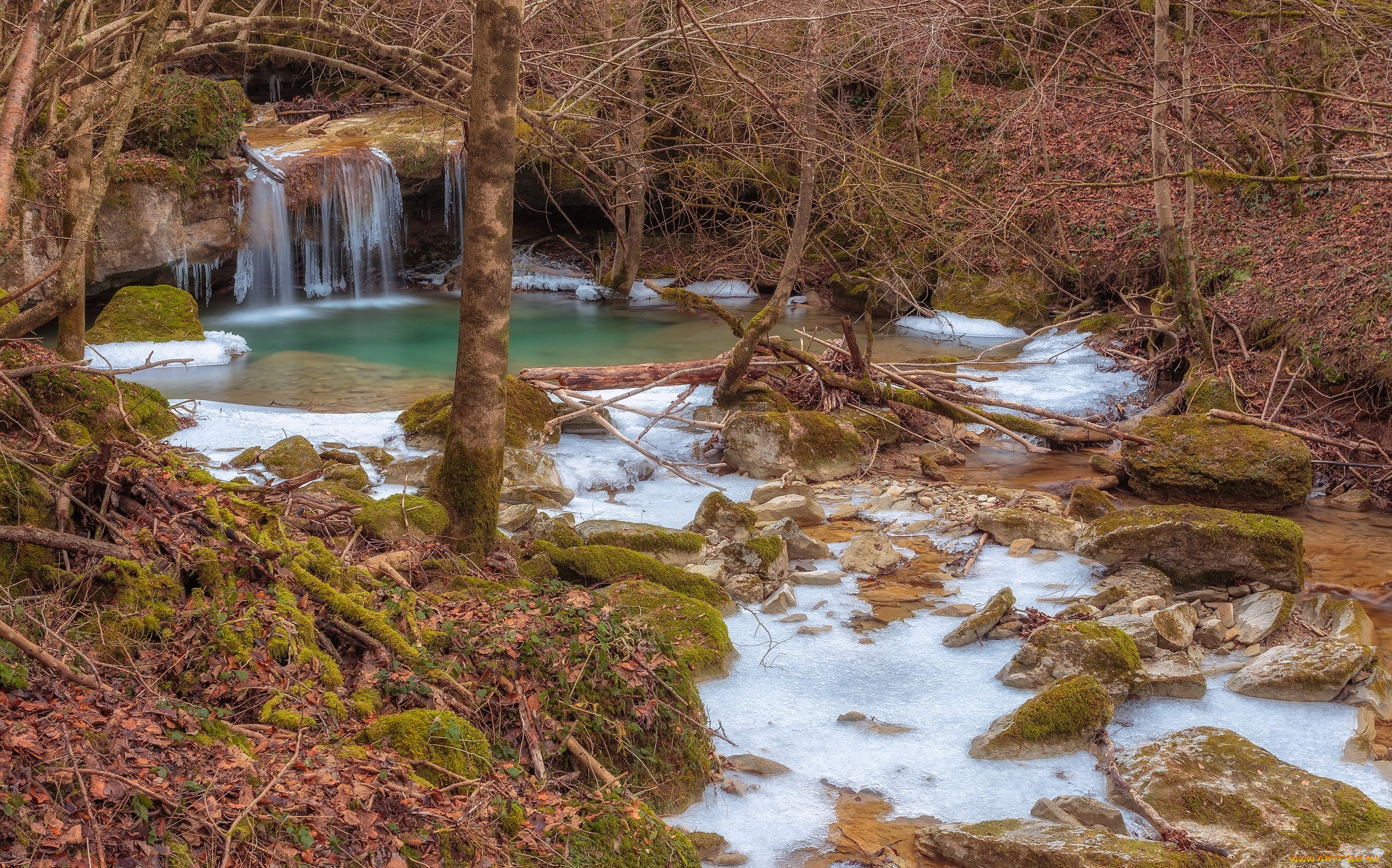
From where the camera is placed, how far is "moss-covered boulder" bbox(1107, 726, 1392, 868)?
12.1 feet

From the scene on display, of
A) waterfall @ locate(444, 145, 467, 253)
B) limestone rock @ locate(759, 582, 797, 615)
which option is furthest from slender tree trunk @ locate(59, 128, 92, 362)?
waterfall @ locate(444, 145, 467, 253)

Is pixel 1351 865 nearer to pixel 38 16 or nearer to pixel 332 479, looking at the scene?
pixel 38 16

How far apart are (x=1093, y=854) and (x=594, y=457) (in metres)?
6.31

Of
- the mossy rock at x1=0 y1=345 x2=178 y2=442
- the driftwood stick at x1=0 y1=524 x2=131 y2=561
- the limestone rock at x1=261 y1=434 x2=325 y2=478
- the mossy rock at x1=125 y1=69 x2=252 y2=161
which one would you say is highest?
the mossy rock at x1=125 y1=69 x2=252 y2=161

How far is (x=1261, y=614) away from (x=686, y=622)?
3.35 metres

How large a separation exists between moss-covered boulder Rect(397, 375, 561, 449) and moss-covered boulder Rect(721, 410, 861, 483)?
1.71 meters

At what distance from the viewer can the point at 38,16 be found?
3.57 metres

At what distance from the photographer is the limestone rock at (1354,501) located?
821 cm

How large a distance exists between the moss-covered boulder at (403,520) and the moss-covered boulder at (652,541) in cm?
147

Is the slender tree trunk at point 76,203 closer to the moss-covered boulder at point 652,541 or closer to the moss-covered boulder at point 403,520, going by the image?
the moss-covered boulder at point 403,520

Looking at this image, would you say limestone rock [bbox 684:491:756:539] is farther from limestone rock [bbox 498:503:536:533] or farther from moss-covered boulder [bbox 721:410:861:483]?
moss-covered boulder [bbox 721:410:861:483]

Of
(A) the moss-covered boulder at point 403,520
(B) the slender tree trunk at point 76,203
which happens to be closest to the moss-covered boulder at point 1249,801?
(A) the moss-covered boulder at point 403,520

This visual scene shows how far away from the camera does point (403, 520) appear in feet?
16.5

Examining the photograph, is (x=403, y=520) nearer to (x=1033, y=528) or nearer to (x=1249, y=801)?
(x=1249, y=801)
